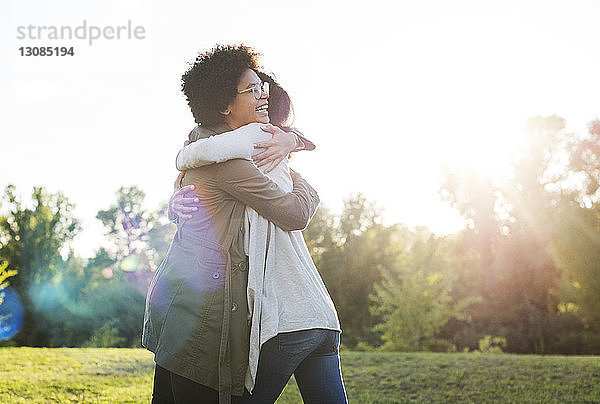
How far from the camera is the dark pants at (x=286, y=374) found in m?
1.89

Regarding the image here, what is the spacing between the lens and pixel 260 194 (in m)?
1.95

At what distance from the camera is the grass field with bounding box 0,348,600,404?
6.48 m

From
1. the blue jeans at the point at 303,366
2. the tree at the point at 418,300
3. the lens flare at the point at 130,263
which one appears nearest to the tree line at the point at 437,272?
the tree at the point at 418,300

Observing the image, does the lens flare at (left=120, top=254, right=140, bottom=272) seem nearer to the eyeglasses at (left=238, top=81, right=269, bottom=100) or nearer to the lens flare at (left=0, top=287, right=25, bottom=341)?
the lens flare at (left=0, top=287, right=25, bottom=341)

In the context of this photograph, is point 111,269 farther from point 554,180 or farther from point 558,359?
point 558,359

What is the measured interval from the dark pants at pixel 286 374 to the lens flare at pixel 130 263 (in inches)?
1252

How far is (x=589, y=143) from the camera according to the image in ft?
86.8

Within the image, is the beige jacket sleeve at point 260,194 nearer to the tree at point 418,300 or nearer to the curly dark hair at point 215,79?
the curly dark hair at point 215,79

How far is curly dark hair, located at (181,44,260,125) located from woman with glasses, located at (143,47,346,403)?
0.37ft

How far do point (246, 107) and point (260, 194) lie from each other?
40 centimetres

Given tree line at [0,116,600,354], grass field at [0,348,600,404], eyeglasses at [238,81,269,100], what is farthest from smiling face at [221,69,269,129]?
tree line at [0,116,600,354]

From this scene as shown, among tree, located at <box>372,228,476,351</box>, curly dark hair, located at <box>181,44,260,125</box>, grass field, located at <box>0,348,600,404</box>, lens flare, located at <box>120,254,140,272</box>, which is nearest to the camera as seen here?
curly dark hair, located at <box>181,44,260,125</box>

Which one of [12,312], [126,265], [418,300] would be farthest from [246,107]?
[126,265]

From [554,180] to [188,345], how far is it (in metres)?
27.6
